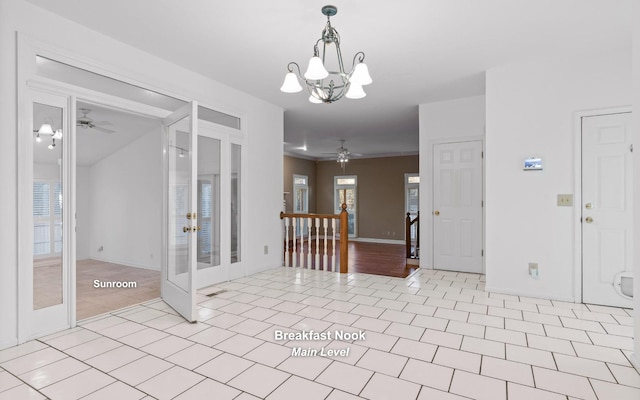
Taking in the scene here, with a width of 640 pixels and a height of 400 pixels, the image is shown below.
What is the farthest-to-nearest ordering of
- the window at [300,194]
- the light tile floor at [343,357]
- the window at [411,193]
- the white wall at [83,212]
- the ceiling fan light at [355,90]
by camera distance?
1. the window at [300,194]
2. the window at [411,193]
3. the white wall at [83,212]
4. the ceiling fan light at [355,90]
5. the light tile floor at [343,357]

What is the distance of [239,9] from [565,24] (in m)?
2.98

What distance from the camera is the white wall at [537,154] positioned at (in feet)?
12.4

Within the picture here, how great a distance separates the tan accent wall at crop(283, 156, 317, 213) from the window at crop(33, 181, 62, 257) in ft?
25.9

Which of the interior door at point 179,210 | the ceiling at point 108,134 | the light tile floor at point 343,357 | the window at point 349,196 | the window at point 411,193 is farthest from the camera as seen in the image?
the window at point 349,196

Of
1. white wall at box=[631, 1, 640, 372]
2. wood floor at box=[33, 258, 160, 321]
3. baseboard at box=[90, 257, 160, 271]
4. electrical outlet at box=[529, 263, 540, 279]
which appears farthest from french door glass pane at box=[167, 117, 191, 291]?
electrical outlet at box=[529, 263, 540, 279]

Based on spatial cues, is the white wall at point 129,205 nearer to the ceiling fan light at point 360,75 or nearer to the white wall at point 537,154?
the ceiling fan light at point 360,75

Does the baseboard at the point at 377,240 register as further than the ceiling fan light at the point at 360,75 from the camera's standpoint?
Yes

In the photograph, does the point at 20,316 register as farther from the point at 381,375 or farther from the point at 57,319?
the point at 381,375

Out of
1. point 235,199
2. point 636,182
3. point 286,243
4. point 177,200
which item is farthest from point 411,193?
point 636,182

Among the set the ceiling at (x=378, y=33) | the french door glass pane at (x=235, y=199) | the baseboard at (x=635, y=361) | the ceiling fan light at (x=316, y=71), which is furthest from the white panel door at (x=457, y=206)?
the ceiling fan light at (x=316, y=71)

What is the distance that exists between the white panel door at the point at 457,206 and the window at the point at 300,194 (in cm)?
629

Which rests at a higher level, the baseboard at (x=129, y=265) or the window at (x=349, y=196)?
the window at (x=349, y=196)

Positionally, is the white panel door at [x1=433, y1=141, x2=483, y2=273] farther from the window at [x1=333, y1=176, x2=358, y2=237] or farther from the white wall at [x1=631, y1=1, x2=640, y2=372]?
the window at [x1=333, y1=176, x2=358, y2=237]

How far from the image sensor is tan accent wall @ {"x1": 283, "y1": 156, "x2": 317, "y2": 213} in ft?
35.9
